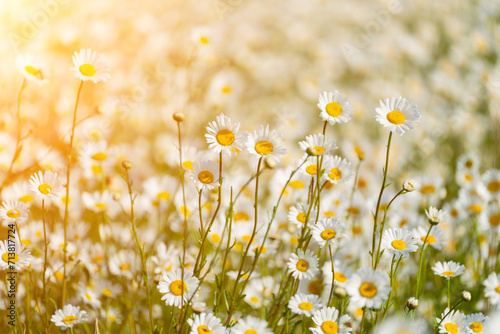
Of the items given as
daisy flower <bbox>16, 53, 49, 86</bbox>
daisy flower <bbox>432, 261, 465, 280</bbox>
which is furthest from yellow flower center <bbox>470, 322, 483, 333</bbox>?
daisy flower <bbox>16, 53, 49, 86</bbox>

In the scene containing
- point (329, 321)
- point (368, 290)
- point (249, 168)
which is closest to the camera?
point (368, 290)

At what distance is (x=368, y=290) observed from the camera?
2.71ft

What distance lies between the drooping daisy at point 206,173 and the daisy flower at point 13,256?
0.37 meters

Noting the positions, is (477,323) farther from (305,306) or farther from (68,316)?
(68,316)

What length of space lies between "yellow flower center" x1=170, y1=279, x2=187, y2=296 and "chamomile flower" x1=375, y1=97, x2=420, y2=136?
1.64ft

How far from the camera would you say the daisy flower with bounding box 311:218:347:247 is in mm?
956

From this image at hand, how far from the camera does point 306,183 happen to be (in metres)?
1.50

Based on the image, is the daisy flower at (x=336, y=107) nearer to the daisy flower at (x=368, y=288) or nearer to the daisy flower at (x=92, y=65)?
the daisy flower at (x=368, y=288)

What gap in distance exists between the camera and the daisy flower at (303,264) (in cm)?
98

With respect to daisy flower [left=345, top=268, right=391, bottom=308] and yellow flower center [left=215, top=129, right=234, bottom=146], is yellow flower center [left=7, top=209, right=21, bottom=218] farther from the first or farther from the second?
daisy flower [left=345, top=268, right=391, bottom=308]

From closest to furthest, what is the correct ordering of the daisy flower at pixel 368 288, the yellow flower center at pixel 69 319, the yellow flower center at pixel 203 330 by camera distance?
the daisy flower at pixel 368 288 → the yellow flower center at pixel 203 330 → the yellow flower center at pixel 69 319

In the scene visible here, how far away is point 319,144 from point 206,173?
0.23 meters

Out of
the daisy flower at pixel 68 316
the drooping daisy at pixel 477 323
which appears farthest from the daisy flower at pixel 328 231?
the daisy flower at pixel 68 316

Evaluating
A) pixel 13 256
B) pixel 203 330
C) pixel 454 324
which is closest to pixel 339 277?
pixel 454 324
